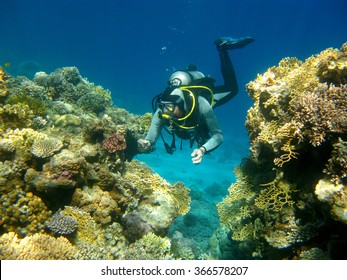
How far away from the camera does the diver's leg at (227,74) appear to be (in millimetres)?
7914

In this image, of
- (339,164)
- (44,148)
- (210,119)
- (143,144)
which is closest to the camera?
(339,164)

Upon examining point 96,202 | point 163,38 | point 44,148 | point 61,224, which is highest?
point 163,38

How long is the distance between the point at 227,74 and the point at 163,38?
292ft

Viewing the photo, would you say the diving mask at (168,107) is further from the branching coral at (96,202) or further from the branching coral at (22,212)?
the branching coral at (22,212)

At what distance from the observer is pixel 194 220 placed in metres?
10.5

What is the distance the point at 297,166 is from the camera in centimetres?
392

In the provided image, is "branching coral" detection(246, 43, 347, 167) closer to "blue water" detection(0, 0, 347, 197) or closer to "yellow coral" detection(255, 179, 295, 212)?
"yellow coral" detection(255, 179, 295, 212)

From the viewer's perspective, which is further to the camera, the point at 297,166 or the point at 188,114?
the point at 188,114

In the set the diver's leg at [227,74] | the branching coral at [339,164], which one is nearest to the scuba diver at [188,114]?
the diver's leg at [227,74]

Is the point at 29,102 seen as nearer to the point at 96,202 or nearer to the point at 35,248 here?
the point at 96,202

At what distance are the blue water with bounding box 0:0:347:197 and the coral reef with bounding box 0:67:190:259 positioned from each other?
33300 mm

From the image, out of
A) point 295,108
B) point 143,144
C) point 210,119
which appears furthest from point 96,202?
point 295,108

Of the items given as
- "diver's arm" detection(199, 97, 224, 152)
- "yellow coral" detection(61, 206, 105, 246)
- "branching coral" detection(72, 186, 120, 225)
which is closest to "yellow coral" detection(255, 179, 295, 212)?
"diver's arm" detection(199, 97, 224, 152)
